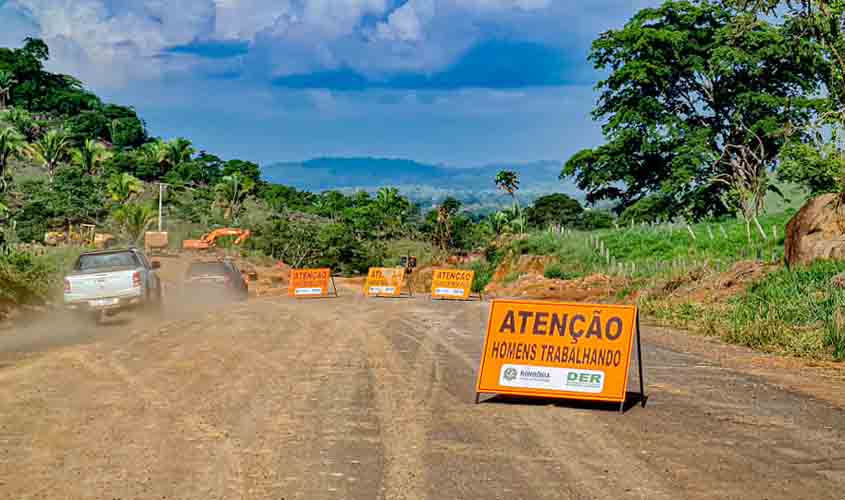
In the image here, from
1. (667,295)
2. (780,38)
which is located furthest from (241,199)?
(667,295)

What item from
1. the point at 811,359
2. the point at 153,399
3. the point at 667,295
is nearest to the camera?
the point at 153,399

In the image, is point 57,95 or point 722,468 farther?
point 57,95

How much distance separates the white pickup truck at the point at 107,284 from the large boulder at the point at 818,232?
1688 centimetres

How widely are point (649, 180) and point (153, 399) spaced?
5132 cm

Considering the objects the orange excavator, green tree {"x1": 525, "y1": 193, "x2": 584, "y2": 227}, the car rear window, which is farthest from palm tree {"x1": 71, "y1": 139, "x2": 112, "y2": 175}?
the car rear window

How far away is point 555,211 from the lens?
109m

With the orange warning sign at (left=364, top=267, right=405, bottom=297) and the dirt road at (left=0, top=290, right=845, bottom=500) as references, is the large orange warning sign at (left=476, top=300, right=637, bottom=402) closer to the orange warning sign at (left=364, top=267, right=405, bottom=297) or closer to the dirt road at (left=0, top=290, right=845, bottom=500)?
the dirt road at (left=0, top=290, right=845, bottom=500)

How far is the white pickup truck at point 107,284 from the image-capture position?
2258 cm

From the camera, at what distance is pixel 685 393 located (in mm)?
11930

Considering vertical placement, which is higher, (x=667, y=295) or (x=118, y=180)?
(x=118, y=180)

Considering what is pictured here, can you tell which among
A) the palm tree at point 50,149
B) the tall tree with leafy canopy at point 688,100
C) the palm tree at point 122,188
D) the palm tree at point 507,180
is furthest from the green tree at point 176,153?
the tall tree with leafy canopy at point 688,100

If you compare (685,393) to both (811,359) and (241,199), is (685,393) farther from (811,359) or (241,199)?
(241,199)

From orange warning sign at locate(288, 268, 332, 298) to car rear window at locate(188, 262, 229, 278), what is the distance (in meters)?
5.55

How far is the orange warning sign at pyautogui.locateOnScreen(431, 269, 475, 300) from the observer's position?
35.6 metres
